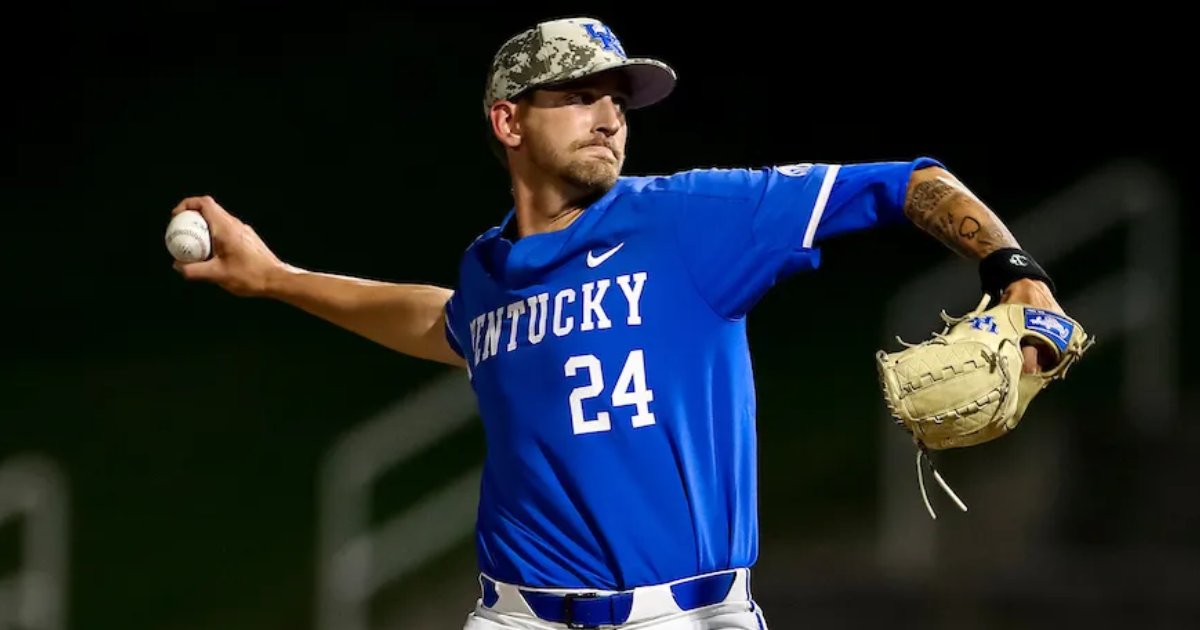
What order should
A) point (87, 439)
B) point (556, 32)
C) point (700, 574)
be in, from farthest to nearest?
point (87, 439)
point (556, 32)
point (700, 574)

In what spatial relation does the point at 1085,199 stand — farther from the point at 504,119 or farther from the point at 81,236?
the point at 504,119

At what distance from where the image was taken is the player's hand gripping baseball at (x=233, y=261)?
4309 mm

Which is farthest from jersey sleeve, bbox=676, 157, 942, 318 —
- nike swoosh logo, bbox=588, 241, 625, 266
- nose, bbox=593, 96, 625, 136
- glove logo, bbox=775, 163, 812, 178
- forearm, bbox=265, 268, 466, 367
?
forearm, bbox=265, 268, 466, 367

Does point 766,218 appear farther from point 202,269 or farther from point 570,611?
point 202,269

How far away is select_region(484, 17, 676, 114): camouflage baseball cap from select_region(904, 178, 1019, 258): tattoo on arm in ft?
2.20

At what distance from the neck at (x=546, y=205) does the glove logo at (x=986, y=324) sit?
0.93 metres

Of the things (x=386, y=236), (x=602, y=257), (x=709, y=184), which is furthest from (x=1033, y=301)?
(x=386, y=236)

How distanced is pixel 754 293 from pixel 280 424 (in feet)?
17.5

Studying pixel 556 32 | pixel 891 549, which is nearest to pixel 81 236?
pixel 891 549

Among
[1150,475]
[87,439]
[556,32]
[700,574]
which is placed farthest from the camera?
[87,439]

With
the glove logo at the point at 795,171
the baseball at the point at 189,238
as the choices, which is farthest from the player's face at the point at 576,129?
the baseball at the point at 189,238

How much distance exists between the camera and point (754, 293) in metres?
3.36

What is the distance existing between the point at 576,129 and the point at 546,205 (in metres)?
0.17

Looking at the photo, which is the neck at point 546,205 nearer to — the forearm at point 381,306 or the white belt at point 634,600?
the forearm at point 381,306
